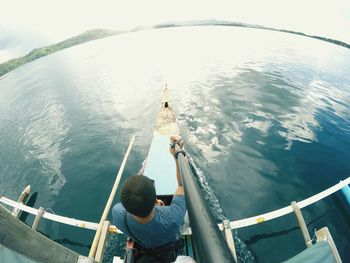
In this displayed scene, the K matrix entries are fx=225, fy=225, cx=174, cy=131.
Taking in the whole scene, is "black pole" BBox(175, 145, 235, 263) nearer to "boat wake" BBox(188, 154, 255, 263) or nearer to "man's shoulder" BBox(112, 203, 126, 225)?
"man's shoulder" BBox(112, 203, 126, 225)

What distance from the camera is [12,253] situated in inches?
91.0

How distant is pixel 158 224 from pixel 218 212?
17.8 feet

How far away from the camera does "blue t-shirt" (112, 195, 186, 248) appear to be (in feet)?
11.6

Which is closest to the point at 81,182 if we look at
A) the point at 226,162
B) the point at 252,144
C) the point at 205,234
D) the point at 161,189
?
the point at 161,189

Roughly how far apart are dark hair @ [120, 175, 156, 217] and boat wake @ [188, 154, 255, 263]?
14.2ft

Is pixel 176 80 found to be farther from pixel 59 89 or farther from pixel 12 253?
pixel 12 253

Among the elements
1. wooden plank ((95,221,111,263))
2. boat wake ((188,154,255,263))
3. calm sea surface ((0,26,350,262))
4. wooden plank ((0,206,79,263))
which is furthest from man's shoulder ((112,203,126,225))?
calm sea surface ((0,26,350,262))

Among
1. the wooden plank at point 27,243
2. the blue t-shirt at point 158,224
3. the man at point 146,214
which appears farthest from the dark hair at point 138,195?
the wooden plank at point 27,243

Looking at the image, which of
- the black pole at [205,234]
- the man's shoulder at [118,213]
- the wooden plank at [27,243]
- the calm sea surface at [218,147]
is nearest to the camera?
the black pole at [205,234]

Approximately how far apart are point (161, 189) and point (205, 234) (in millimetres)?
5540

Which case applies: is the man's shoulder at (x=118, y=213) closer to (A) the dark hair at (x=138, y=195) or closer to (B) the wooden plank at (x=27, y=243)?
(A) the dark hair at (x=138, y=195)

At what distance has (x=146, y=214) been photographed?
3.17 m

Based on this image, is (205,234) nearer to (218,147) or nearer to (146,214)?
(146,214)

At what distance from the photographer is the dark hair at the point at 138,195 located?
297 centimetres
